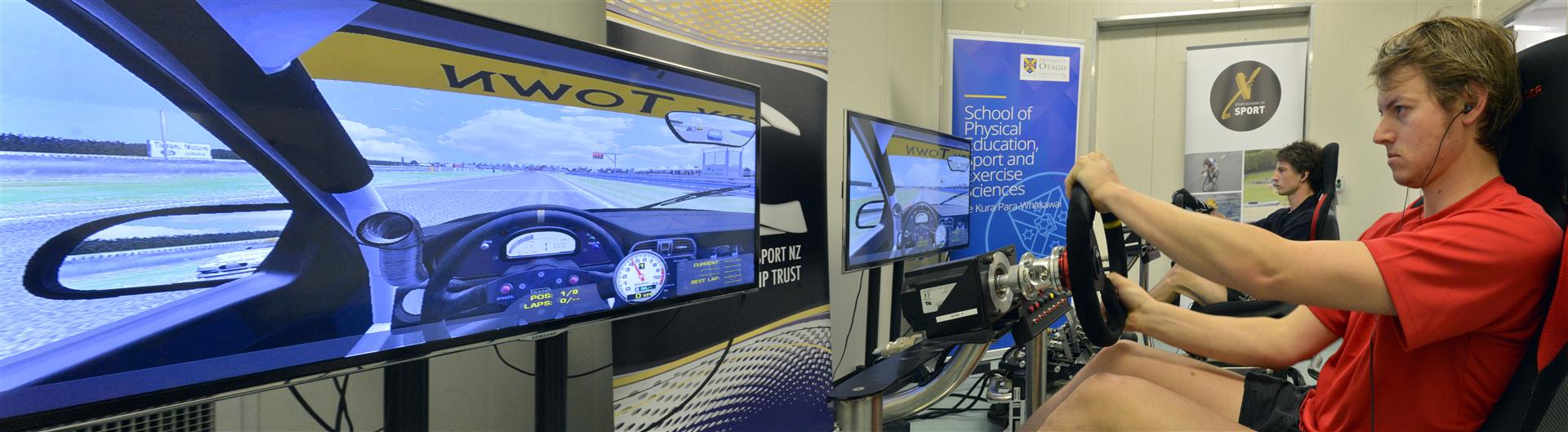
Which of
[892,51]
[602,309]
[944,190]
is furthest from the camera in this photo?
[892,51]

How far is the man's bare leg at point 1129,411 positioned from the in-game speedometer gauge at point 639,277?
994 millimetres

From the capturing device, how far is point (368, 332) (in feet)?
3.83

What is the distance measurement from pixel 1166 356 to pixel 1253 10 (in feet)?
15.0

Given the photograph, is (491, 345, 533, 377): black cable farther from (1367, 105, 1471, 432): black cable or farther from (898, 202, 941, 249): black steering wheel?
(1367, 105, 1471, 432): black cable

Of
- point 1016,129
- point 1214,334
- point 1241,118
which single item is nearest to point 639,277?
point 1214,334

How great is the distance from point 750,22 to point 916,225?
130cm


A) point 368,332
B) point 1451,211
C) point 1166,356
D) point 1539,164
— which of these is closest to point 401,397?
point 368,332

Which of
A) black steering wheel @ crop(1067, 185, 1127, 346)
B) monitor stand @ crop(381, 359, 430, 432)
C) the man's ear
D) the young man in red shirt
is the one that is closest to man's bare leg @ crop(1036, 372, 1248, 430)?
the young man in red shirt

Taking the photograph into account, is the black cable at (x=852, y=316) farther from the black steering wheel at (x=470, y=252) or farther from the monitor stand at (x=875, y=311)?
the black steering wheel at (x=470, y=252)

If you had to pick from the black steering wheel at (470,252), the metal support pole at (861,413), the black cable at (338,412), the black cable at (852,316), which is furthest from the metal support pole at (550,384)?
the black cable at (852,316)

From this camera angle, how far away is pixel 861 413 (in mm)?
1200

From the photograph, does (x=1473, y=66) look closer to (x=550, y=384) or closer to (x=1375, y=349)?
(x=1375, y=349)

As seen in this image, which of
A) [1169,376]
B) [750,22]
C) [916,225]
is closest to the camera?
[1169,376]

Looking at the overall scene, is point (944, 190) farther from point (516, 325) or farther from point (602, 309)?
point (516, 325)
